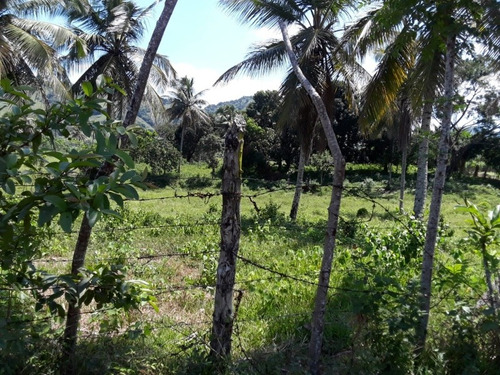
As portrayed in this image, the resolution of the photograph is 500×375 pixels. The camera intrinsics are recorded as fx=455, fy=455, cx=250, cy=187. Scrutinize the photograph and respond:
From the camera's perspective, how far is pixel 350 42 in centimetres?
807

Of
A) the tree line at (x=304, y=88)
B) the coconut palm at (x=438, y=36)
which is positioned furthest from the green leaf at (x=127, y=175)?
the coconut palm at (x=438, y=36)

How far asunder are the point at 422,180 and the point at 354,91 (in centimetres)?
289

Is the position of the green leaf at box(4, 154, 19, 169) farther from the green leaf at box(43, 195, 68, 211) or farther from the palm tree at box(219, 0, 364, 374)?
the palm tree at box(219, 0, 364, 374)

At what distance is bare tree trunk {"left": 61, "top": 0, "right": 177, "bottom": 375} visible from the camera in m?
2.49

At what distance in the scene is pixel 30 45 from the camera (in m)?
10.6

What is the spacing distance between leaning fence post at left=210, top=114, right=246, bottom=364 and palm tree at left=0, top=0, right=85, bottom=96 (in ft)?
29.3

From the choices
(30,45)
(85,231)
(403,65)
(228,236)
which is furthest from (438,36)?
(30,45)

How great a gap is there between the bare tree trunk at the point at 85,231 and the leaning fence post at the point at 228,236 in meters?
0.67

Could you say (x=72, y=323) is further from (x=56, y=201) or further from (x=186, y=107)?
(x=186, y=107)

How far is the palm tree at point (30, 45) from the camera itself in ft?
34.9

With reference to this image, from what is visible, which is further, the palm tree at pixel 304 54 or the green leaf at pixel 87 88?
the palm tree at pixel 304 54

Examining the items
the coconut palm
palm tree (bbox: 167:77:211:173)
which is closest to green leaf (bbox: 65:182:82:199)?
the coconut palm

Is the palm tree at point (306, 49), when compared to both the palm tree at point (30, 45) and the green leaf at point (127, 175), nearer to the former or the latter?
the palm tree at point (30, 45)

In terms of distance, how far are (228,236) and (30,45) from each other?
400 inches
